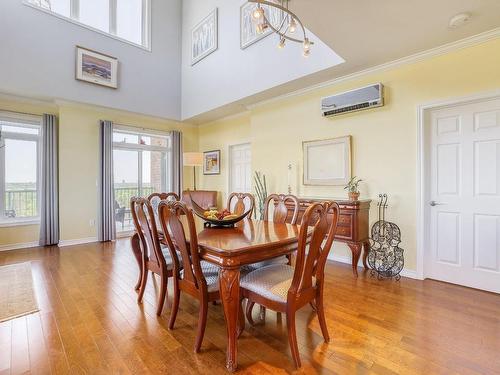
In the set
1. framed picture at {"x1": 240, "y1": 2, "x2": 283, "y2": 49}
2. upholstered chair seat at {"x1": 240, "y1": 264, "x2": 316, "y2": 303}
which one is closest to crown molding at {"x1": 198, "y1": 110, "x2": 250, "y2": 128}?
framed picture at {"x1": 240, "y1": 2, "x2": 283, "y2": 49}

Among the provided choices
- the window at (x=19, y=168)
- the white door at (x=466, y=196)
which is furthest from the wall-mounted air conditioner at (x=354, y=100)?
the window at (x=19, y=168)

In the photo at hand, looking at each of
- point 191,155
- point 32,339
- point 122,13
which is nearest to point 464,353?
point 32,339

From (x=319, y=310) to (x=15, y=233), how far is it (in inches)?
207

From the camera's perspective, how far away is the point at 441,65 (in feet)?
9.50

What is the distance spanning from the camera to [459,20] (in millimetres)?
2371

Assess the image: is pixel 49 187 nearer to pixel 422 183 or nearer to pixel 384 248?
pixel 384 248

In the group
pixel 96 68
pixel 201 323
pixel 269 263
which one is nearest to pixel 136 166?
pixel 96 68

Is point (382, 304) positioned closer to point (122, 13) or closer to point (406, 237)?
point (406, 237)

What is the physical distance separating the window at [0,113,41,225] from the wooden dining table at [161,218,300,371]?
4.53 metres

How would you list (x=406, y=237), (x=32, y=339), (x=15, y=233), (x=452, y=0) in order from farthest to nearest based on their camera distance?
(x=15, y=233) < (x=406, y=237) < (x=452, y=0) < (x=32, y=339)

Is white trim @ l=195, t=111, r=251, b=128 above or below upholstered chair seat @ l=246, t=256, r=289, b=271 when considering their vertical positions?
above

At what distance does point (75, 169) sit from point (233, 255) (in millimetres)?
4707

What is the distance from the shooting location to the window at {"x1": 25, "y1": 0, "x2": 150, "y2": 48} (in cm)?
461

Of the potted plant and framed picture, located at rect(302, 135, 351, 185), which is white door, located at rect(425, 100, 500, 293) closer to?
the potted plant
